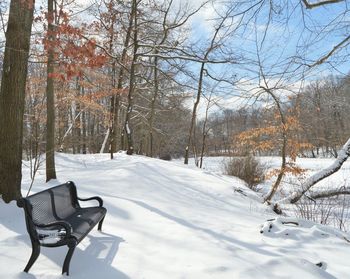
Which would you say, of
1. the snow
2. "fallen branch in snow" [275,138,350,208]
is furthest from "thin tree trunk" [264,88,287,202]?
the snow

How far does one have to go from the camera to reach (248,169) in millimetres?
→ 15969

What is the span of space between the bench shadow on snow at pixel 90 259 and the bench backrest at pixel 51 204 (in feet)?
1.24

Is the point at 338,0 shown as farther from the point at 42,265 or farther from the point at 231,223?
the point at 42,265

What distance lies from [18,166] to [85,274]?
9.06ft

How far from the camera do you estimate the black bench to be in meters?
3.21

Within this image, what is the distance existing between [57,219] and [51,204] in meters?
0.18

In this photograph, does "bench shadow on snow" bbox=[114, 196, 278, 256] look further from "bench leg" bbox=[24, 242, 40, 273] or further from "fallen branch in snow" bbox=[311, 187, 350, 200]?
"fallen branch in snow" bbox=[311, 187, 350, 200]

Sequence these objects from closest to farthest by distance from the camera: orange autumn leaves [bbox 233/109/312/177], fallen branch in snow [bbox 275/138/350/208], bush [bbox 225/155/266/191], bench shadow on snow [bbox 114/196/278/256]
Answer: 1. bench shadow on snow [bbox 114/196/278/256]
2. fallen branch in snow [bbox 275/138/350/208]
3. orange autumn leaves [bbox 233/109/312/177]
4. bush [bbox 225/155/266/191]

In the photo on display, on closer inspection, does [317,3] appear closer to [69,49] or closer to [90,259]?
[69,49]

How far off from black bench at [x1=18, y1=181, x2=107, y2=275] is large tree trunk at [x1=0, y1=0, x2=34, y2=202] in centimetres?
119

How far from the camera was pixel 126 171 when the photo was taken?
9.59 m

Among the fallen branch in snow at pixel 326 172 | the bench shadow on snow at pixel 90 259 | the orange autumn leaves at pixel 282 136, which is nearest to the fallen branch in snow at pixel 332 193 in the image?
the fallen branch in snow at pixel 326 172

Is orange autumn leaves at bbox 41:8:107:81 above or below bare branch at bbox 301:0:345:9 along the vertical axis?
below

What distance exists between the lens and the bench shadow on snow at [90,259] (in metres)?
3.19
